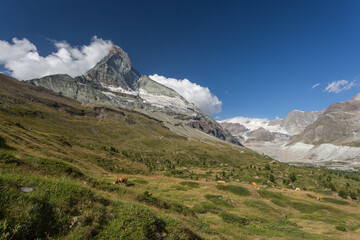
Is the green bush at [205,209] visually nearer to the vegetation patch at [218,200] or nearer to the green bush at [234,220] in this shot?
the green bush at [234,220]

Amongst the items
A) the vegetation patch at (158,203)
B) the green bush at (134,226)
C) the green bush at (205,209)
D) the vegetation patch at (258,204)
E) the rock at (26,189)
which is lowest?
the green bush at (205,209)

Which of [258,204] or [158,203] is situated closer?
[158,203]

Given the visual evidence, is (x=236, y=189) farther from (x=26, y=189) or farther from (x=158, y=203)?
(x=26, y=189)

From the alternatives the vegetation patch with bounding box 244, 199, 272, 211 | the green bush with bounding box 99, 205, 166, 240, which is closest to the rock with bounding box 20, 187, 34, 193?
the green bush with bounding box 99, 205, 166, 240

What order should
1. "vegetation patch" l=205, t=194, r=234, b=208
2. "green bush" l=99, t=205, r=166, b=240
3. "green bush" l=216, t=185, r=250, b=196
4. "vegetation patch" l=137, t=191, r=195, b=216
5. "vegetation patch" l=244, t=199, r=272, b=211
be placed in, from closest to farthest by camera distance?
"green bush" l=99, t=205, r=166, b=240 < "vegetation patch" l=137, t=191, r=195, b=216 < "vegetation patch" l=205, t=194, r=234, b=208 < "vegetation patch" l=244, t=199, r=272, b=211 < "green bush" l=216, t=185, r=250, b=196

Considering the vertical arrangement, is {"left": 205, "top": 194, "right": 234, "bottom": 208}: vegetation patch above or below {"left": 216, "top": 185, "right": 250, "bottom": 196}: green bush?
below

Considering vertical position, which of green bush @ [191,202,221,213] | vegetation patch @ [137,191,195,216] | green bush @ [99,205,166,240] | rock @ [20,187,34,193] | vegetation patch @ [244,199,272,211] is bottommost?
green bush @ [191,202,221,213]

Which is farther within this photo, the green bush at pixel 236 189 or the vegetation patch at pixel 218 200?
the green bush at pixel 236 189

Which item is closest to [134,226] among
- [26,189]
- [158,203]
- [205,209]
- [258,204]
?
[26,189]

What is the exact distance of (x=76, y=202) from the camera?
6.58 metres

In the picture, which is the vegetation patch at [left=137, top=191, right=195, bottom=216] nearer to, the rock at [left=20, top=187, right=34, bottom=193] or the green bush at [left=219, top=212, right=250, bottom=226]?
the green bush at [left=219, top=212, right=250, bottom=226]

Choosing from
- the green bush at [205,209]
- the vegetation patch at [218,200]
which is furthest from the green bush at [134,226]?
the vegetation patch at [218,200]

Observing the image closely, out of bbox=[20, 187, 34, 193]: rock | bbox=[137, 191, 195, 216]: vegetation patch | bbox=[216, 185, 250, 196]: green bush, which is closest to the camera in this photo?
bbox=[20, 187, 34, 193]: rock

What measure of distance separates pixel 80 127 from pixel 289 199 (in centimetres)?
16852
